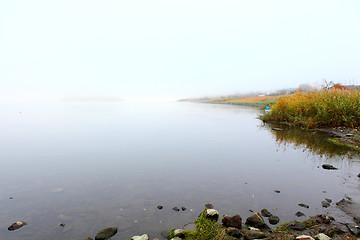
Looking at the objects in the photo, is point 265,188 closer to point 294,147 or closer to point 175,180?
point 175,180

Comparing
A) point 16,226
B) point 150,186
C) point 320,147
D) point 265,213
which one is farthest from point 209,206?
point 320,147

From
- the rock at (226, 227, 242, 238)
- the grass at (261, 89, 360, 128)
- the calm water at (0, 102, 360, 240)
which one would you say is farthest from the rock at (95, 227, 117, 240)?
the grass at (261, 89, 360, 128)

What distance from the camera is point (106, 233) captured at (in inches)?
193

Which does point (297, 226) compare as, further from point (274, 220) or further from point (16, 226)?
point (16, 226)

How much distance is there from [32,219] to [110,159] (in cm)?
598

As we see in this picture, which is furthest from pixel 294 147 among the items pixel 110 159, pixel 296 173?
pixel 110 159

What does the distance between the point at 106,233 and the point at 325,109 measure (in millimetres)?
21363

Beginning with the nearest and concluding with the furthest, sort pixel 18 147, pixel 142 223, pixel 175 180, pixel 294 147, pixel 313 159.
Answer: pixel 142 223, pixel 175 180, pixel 313 159, pixel 294 147, pixel 18 147

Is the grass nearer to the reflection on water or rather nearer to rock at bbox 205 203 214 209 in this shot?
the reflection on water

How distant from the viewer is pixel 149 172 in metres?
9.36

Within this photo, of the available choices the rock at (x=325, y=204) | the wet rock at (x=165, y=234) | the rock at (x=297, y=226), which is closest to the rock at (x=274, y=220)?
the rock at (x=297, y=226)

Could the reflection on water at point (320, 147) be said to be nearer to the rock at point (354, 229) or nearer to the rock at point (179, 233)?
the rock at point (354, 229)

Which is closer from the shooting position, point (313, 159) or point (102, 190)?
point (102, 190)

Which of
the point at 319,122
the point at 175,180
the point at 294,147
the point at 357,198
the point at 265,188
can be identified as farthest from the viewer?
the point at 319,122
